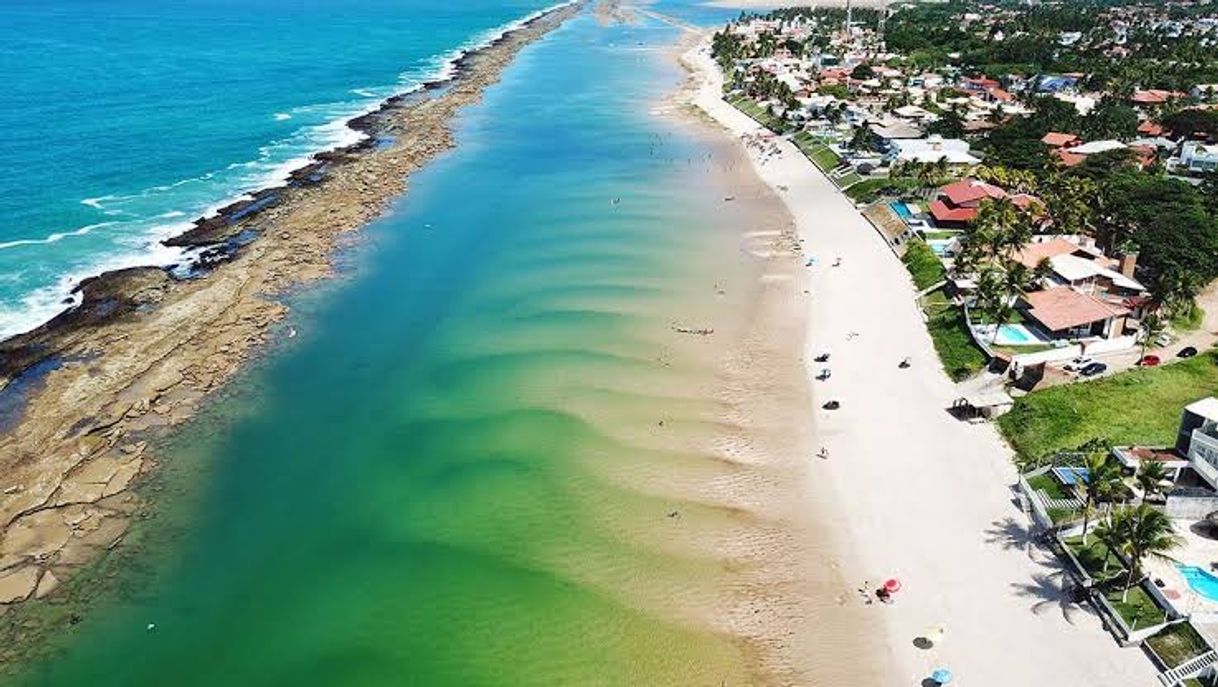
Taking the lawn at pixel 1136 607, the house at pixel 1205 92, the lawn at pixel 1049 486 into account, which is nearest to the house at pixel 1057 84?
the house at pixel 1205 92

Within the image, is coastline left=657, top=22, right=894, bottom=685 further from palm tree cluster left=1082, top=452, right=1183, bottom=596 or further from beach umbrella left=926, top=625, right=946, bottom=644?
palm tree cluster left=1082, top=452, right=1183, bottom=596

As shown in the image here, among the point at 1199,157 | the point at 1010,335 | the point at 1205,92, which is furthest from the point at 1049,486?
the point at 1205,92

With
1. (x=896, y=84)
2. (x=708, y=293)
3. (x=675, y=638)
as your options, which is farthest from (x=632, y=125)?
(x=675, y=638)

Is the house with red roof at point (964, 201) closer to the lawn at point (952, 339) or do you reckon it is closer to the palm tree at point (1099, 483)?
the lawn at point (952, 339)

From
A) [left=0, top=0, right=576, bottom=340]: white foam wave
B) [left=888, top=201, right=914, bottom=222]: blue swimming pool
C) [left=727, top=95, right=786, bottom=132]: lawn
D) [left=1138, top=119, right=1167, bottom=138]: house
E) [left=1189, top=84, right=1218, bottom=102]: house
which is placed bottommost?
[left=1138, top=119, right=1167, bottom=138]: house

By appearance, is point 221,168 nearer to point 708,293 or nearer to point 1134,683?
point 708,293

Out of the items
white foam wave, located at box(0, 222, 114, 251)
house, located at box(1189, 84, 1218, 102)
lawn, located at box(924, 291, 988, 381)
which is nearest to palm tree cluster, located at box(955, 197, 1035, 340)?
lawn, located at box(924, 291, 988, 381)

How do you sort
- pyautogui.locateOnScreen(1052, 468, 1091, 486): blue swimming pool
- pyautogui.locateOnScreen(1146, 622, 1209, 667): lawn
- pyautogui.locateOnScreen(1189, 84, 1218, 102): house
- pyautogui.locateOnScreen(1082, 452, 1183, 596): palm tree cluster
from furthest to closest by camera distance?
pyautogui.locateOnScreen(1189, 84, 1218, 102): house < pyautogui.locateOnScreen(1052, 468, 1091, 486): blue swimming pool < pyautogui.locateOnScreen(1082, 452, 1183, 596): palm tree cluster < pyautogui.locateOnScreen(1146, 622, 1209, 667): lawn
